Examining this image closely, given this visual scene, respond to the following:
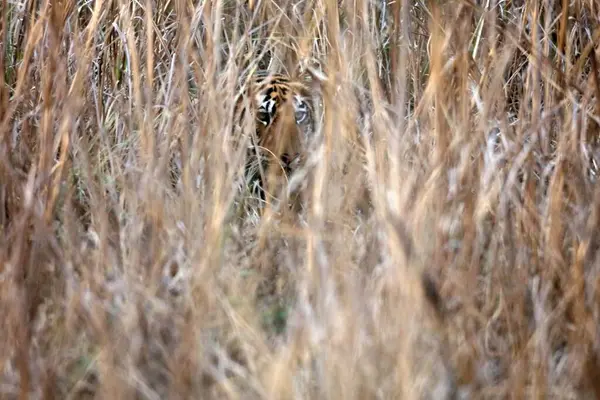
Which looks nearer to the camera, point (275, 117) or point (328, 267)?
point (328, 267)

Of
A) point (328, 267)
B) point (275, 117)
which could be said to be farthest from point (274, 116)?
point (328, 267)

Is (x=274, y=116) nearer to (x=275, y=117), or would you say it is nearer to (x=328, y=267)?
(x=275, y=117)

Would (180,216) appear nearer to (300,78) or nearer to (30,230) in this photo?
(30,230)

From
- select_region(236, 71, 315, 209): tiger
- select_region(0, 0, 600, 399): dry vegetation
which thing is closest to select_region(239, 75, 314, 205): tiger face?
select_region(236, 71, 315, 209): tiger

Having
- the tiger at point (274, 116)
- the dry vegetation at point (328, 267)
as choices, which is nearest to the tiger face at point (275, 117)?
the tiger at point (274, 116)

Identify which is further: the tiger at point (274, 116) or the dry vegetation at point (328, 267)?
the tiger at point (274, 116)

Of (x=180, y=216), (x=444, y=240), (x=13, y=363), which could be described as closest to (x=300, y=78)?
(x=180, y=216)

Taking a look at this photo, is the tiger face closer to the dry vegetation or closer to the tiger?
the tiger

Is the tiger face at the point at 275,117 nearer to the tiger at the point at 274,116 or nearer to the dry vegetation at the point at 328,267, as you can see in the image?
the tiger at the point at 274,116

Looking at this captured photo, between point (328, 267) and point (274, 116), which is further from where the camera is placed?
point (274, 116)

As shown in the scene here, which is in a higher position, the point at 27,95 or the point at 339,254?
the point at 27,95

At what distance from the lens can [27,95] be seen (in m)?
1.50

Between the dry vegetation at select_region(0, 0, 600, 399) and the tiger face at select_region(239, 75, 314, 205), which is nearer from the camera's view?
the dry vegetation at select_region(0, 0, 600, 399)

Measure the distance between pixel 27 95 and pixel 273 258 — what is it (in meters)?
0.54
